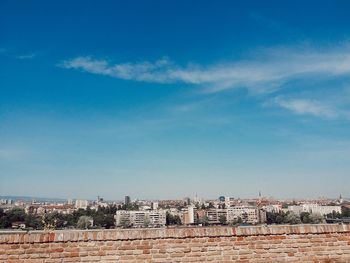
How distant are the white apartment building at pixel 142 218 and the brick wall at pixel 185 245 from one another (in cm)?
13405

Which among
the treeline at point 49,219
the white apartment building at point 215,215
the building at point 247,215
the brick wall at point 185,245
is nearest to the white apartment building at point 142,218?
the treeline at point 49,219

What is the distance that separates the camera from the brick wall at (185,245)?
7367 mm

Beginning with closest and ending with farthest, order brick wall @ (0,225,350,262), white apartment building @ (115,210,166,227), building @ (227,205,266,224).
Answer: brick wall @ (0,225,350,262)
white apartment building @ (115,210,166,227)
building @ (227,205,266,224)

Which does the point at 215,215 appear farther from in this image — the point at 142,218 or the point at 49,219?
the point at 49,219

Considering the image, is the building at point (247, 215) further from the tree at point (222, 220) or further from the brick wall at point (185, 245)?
the brick wall at point (185, 245)

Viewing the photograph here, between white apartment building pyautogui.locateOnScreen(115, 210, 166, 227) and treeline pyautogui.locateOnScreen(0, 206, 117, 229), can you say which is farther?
white apartment building pyautogui.locateOnScreen(115, 210, 166, 227)

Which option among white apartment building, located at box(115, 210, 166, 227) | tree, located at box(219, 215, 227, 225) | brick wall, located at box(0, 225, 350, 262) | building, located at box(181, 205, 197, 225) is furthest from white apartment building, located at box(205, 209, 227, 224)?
brick wall, located at box(0, 225, 350, 262)

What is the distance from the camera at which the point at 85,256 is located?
7.45 m

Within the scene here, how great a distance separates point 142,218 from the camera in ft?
499

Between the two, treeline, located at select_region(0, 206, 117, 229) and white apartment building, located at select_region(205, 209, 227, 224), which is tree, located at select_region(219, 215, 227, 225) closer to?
white apartment building, located at select_region(205, 209, 227, 224)

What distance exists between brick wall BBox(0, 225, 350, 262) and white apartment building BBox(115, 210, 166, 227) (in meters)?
134

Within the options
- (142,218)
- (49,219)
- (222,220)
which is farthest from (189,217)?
(49,219)

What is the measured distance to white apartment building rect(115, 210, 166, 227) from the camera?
14138 cm

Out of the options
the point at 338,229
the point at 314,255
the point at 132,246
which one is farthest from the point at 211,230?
the point at 338,229
